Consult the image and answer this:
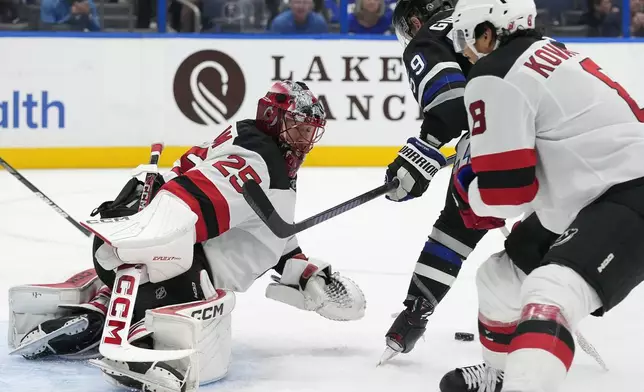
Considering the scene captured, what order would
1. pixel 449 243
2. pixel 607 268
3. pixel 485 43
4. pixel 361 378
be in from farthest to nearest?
pixel 449 243
pixel 361 378
pixel 485 43
pixel 607 268

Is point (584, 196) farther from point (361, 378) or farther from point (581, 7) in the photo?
point (581, 7)

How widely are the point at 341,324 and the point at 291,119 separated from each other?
768mm

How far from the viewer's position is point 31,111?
21.0 ft

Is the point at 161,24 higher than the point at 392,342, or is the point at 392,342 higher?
the point at 161,24

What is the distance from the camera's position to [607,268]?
190cm

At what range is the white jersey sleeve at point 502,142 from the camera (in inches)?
78.8

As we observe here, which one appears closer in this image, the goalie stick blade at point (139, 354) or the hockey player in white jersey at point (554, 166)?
the hockey player in white jersey at point (554, 166)

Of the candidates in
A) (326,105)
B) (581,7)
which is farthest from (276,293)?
(581,7)

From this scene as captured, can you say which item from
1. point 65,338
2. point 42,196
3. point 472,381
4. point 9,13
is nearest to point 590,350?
point 472,381

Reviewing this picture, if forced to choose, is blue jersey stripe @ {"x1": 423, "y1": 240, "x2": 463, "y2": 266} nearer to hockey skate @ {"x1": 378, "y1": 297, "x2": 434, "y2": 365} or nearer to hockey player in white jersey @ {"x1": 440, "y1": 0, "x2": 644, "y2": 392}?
hockey skate @ {"x1": 378, "y1": 297, "x2": 434, "y2": 365}

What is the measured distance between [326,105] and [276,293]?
3.77 m

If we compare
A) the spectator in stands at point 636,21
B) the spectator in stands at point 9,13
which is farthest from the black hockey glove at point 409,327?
the spectator in stands at point 636,21

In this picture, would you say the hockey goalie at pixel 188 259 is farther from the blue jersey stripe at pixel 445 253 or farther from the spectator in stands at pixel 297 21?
the spectator in stands at pixel 297 21

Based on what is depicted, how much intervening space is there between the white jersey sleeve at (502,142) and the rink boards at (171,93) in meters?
4.66
